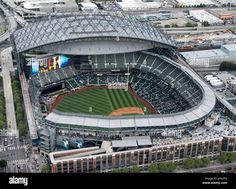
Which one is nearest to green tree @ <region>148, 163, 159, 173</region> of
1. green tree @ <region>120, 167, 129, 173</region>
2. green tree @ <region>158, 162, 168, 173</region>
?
green tree @ <region>158, 162, 168, 173</region>

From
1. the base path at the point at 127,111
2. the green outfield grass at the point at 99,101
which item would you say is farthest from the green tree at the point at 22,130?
the base path at the point at 127,111

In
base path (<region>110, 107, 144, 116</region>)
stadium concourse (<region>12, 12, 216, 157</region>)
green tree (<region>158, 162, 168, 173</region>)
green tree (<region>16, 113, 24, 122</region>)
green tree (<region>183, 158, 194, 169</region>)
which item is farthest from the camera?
stadium concourse (<region>12, 12, 216, 157</region>)

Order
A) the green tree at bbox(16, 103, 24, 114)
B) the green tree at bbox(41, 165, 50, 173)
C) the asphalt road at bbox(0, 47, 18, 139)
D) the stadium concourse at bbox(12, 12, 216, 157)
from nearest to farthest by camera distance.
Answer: the green tree at bbox(41, 165, 50, 173) → the asphalt road at bbox(0, 47, 18, 139) → the green tree at bbox(16, 103, 24, 114) → the stadium concourse at bbox(12, 12, 216, 157)

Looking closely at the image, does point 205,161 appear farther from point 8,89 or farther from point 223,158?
point 8,89

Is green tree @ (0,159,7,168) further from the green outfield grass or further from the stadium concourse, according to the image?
the green outfield grass

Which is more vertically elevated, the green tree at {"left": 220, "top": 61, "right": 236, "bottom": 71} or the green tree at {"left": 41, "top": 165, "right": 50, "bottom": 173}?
the green tree at {"left": 220, "top": 61, "right": 236, "bottom": 71}

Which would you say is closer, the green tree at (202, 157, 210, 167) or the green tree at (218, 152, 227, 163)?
the green tree at (202, 157, 210, 167)
